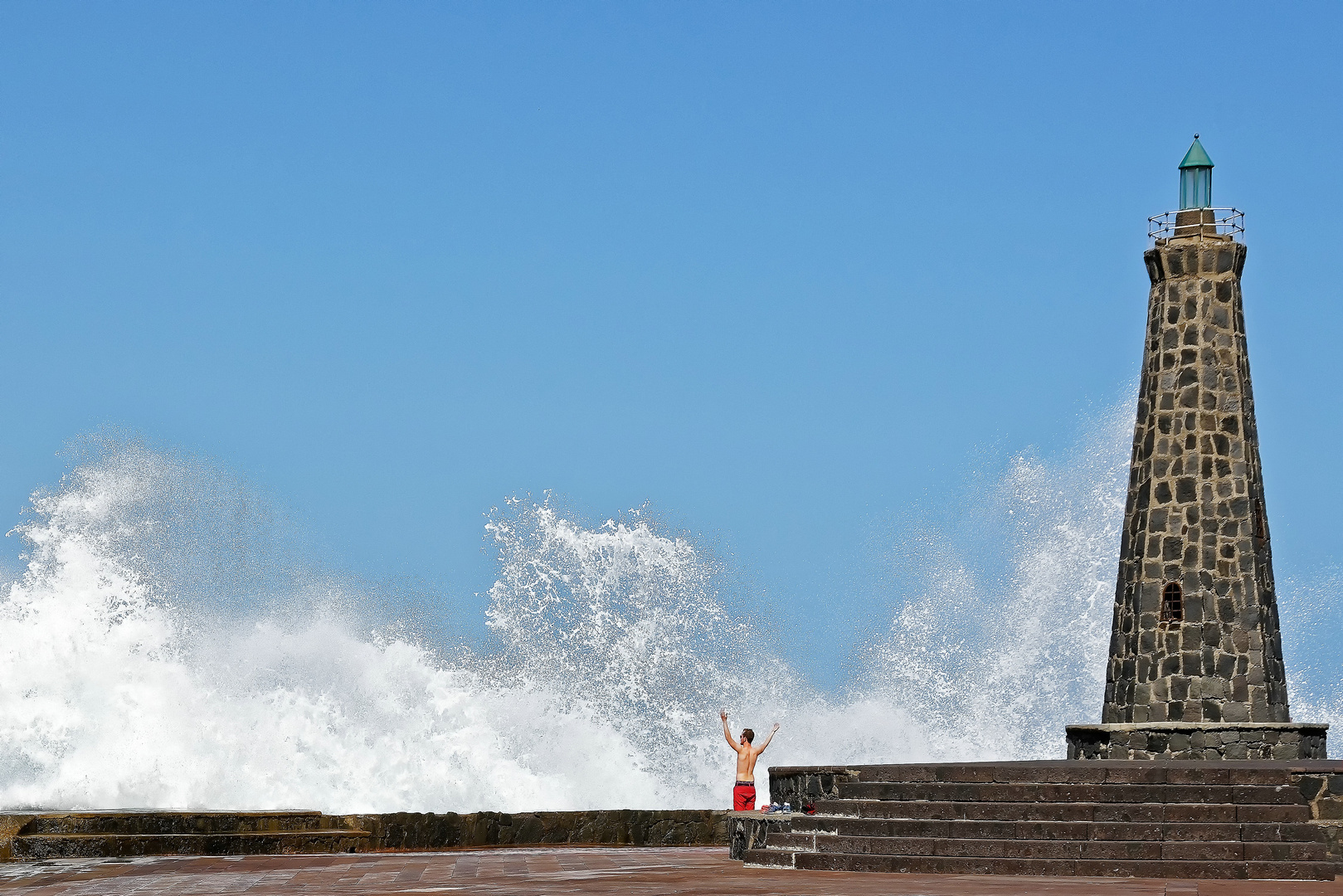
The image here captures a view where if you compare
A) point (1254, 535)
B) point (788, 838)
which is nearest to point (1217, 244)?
point (1254, 535)

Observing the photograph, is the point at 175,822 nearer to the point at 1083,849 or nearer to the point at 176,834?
the point at 176,834

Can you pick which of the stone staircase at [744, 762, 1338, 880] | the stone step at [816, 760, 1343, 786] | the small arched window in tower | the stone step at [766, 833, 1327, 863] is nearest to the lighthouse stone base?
the small arched window in tower

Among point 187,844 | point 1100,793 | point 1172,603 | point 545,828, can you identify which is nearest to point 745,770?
point 545,828

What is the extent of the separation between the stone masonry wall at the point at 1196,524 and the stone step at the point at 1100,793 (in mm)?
3532

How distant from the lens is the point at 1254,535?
17141mm

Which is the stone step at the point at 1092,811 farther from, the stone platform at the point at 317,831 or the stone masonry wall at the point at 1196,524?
the stone platform at the point at 317,831

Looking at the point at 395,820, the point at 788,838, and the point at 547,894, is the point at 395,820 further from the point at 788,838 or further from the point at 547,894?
the point at 547,894

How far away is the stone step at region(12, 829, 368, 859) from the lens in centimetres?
1545

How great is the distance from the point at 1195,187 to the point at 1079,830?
8263 millimetres

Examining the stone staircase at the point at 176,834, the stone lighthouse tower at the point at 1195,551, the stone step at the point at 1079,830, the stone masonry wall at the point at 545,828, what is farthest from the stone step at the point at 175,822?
the stone lighthouse tower at the point at 1195,551

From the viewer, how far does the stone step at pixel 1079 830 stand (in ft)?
42.9

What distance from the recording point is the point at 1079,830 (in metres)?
13.4

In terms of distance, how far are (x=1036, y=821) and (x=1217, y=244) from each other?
7417 mm

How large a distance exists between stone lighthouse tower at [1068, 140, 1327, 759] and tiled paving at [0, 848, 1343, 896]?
458 centimetres
